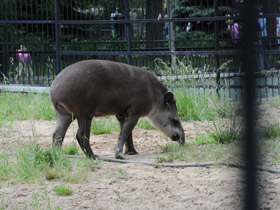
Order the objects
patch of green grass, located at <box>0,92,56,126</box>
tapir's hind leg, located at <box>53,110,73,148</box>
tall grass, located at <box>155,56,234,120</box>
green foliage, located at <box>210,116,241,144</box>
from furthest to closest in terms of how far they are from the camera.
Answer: patch of green grass, located at <box>0,92,56,126</box>
tall grass, located at <box>155,56,234,120</box>
green foliage, located at <box>210,116,241,144</box>
tapir's hind leg, located at <box>53,110,73,148</box>

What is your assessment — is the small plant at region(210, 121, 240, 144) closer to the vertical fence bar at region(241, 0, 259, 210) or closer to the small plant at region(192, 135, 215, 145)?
the small plant at region(192, 135, 215, 145)

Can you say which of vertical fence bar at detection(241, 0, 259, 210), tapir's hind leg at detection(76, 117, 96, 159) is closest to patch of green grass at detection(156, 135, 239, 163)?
tapir's hind leg at detection(76, 117, 96, 159)

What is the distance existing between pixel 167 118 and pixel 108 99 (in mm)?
1012

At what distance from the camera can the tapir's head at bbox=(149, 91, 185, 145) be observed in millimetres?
6164

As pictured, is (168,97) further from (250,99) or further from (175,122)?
(250,99)

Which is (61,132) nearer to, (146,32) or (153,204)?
(153,204)

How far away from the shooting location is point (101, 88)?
543 centimetres

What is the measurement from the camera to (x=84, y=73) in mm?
5332

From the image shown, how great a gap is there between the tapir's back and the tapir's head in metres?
0.21

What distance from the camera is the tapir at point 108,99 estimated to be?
528 centimetres

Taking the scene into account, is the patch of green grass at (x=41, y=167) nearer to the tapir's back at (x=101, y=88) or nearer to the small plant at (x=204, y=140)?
the tapir's back at (x=101, y=88)

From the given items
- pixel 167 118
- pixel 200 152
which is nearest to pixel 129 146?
pixel 167 118

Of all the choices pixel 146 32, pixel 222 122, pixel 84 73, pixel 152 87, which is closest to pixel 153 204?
pixel 84 73

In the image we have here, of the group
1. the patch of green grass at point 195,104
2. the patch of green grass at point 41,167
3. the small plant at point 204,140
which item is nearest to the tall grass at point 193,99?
the patch of green grass at point 195,104
